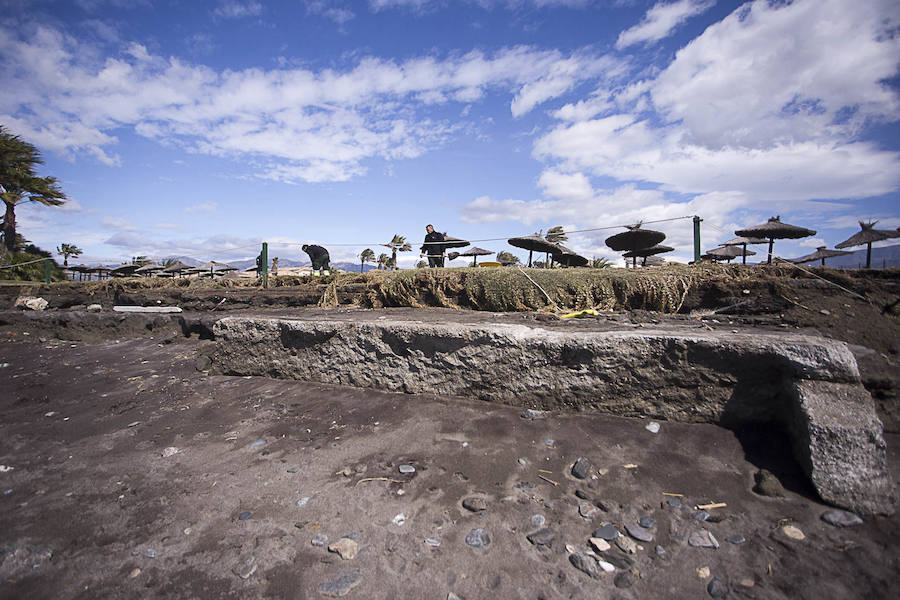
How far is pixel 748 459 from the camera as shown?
1.96 meters

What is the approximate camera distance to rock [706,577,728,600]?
1311 millimetres

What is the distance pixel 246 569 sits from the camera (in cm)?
148

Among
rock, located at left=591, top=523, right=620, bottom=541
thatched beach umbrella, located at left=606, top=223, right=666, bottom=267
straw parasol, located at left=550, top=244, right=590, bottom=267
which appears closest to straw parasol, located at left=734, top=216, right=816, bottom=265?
thatched beach umbrella, located at left=606, top=223, right=666, bottom=267

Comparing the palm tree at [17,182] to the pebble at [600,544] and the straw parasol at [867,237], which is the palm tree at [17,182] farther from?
the straw parasol at [867,237]

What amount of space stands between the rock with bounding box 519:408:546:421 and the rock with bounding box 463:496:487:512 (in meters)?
0.75

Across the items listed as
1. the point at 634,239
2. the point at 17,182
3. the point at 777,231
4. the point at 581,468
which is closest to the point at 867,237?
the point at 777,231

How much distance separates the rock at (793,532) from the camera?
4.93 feet

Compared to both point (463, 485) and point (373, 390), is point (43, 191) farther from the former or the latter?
point (463, 485)

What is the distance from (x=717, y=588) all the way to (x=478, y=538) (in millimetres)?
915

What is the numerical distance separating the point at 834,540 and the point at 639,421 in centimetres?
94

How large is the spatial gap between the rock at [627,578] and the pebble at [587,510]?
0.29 meters

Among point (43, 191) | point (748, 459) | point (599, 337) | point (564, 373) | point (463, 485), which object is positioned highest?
point (43, 191)

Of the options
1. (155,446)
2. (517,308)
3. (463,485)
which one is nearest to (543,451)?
(463,485)

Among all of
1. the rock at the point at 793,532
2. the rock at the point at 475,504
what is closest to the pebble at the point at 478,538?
the rock at the point at 475,504
